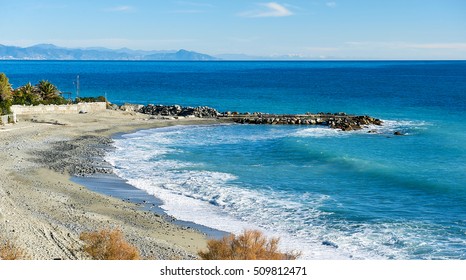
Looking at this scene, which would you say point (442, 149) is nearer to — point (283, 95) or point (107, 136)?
point (107, 136)

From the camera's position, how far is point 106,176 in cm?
3191

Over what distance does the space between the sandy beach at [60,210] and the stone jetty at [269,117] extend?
66.0 feet

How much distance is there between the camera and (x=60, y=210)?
2359cm

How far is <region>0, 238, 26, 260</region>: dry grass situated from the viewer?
14.1m

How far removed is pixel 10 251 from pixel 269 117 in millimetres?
49831

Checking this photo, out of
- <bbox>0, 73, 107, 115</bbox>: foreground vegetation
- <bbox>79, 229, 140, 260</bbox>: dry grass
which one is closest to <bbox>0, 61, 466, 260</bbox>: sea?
<bbox>79, 229, 140, 260</bbox>: dry grass

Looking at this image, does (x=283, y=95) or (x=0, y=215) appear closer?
(x=0, y=215)

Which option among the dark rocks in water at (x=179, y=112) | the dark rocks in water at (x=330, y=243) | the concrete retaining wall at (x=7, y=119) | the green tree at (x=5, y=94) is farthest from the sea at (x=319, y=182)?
the green tree at (x=5, y=94)

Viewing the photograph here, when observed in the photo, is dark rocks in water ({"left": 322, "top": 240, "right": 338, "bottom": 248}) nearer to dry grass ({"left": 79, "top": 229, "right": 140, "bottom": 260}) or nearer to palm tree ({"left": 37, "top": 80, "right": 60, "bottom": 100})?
dry grass ({"left": 79, "top": 229, "right": 140, "bottom": 260})

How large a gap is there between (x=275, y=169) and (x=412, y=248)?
49.4ft

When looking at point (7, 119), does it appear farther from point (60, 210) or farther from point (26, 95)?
point (60, 210)

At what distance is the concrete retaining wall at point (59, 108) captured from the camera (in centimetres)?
5416

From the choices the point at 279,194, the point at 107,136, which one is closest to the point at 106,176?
the point at 279,194

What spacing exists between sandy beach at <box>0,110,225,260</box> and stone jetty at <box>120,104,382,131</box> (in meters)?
20.1
